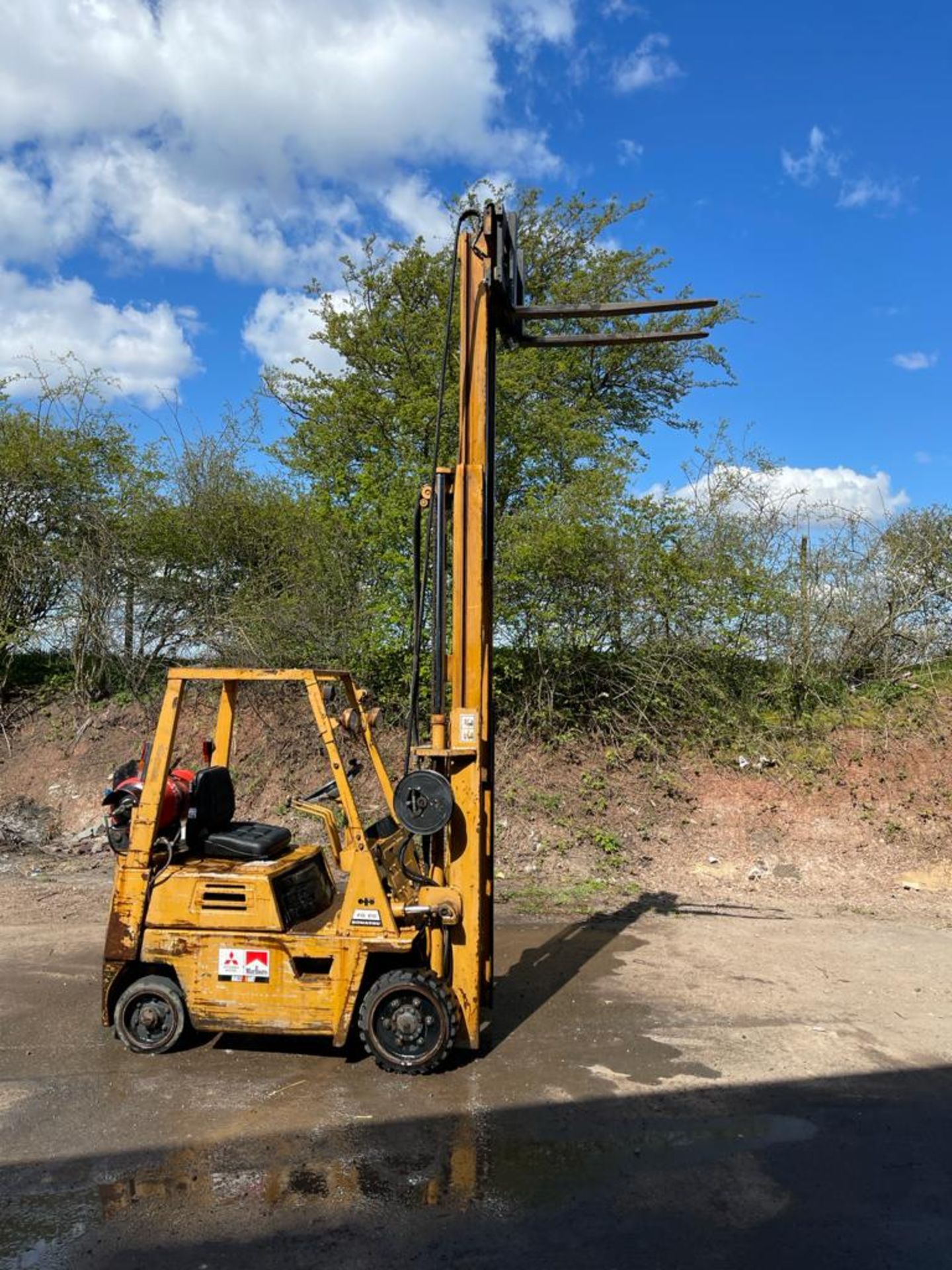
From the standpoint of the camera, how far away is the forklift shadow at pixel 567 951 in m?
6.00

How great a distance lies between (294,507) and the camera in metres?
12.8

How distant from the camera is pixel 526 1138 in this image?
423 centimetres

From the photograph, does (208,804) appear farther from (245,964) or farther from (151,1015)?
(151,1015)

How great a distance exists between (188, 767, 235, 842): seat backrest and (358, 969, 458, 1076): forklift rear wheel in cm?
137

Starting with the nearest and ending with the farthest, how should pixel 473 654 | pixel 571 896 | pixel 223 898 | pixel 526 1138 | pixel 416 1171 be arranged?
pixel 416 1171 < pixel 526 1138 < pixel 223 898 < pixel 473 654 < pixel 571 896

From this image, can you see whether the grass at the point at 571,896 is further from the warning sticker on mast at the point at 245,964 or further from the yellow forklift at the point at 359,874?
the warning sticker on mast at the point at 245,964

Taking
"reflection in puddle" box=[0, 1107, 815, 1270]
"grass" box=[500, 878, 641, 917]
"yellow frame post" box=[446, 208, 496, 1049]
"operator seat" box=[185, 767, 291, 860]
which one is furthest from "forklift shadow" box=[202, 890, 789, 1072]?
"operator seat" box=[185, 767, 291, 860]

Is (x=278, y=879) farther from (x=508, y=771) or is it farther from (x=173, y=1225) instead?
(x=508, y=771)

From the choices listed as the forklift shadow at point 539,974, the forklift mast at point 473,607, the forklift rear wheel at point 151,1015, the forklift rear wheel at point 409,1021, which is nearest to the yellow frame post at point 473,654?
the forklift mast at point 473,607

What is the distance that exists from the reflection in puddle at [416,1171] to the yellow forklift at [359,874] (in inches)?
27.6

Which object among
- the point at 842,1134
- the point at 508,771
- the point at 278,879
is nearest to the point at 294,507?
the point at 508,771

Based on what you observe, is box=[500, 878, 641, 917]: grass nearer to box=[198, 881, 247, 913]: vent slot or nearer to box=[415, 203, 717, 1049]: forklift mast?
box=[415, 203, 717, 1049]: forklift mast

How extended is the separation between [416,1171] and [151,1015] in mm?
1975

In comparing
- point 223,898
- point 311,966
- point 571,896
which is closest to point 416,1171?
point 311,966
